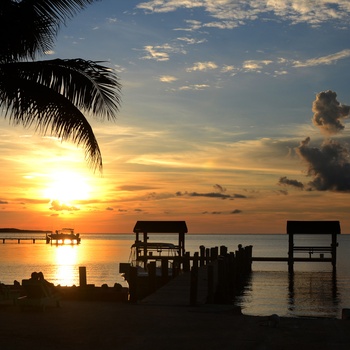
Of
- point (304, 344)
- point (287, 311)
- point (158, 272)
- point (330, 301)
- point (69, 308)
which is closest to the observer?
point (304, 344)

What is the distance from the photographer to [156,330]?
14320 millimetres

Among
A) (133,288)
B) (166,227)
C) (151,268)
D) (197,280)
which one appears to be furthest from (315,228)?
(133,288)

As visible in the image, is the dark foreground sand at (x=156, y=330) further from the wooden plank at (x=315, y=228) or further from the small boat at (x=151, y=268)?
the wooden plank at (x=315, y=228)

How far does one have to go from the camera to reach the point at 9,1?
15359mm

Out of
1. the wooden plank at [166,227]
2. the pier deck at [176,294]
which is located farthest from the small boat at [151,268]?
the pier deck at [176,294]

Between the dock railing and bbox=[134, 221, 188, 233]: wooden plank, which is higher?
bbox=[134, 221, 188, 233]: wooden plank

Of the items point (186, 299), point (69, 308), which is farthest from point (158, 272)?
point (69, 308)

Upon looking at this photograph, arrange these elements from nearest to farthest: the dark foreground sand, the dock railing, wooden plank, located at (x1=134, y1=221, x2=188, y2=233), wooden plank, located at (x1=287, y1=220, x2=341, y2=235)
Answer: the dark foreground sand, the dock railing, wooden plank, located at (x1=134, y1=221, x2=188, y2=233), wooden plank, located at (x1=287, y1=220, x2=341, y2=235)

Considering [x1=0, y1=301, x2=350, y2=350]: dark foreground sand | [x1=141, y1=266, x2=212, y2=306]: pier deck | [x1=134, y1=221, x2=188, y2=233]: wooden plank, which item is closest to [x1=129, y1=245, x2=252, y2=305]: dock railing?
[x1=141, y1=266, x2=212, y2=306]: pier deck

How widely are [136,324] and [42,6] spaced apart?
25.9 feet

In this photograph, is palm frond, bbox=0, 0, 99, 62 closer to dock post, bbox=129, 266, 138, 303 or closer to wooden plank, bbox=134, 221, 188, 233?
dock post, bbox=129, 266, 138, 303

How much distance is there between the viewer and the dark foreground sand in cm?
1271

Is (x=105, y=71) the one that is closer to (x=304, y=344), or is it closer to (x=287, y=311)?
(x=304, y=344)

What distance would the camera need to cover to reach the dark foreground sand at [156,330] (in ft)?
41.7
